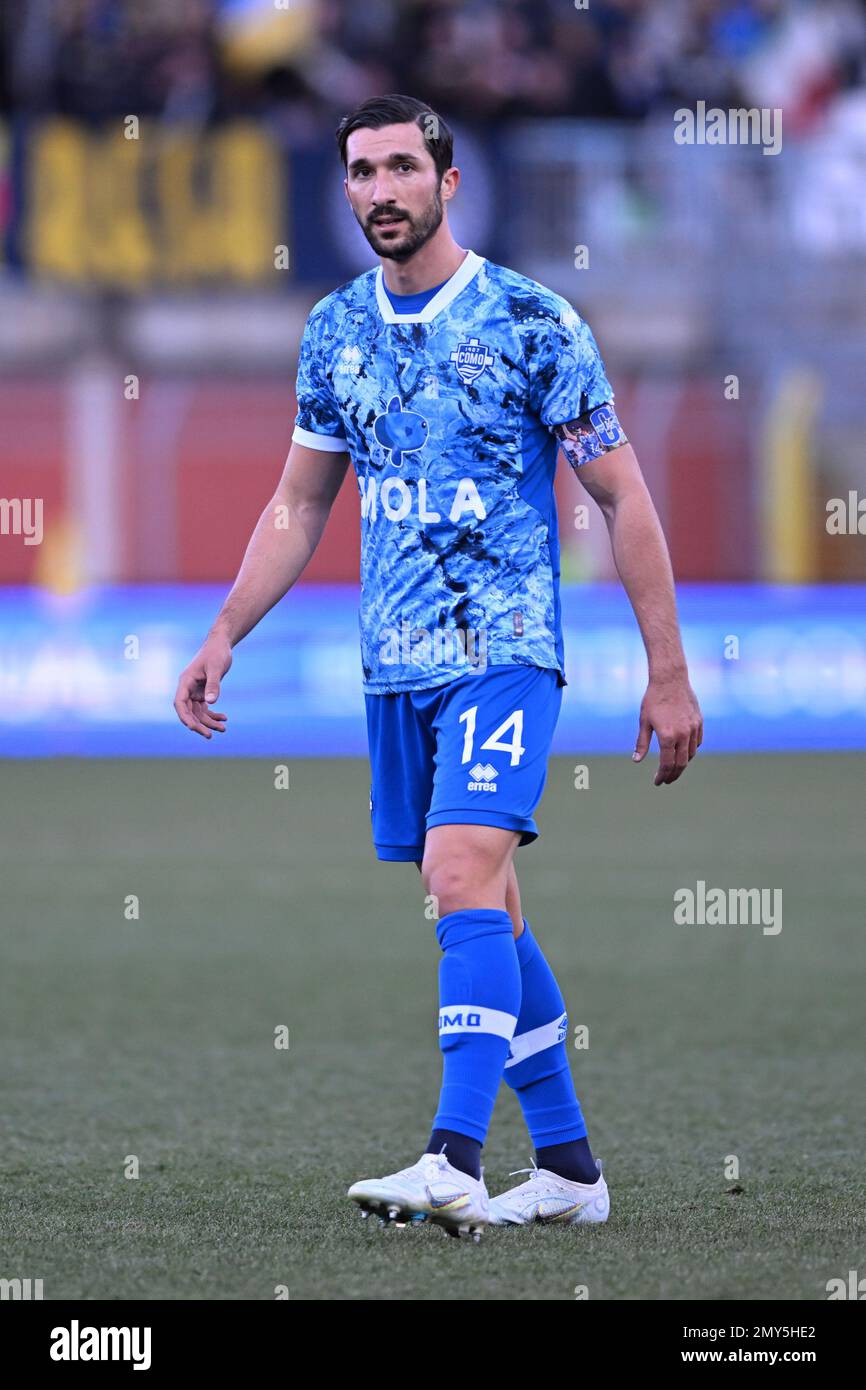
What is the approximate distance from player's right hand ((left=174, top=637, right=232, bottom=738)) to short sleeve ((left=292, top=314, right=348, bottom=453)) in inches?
16.5

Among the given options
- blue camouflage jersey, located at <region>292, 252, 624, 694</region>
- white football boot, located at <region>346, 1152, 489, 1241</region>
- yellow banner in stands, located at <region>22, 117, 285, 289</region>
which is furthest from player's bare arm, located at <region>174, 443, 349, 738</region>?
yellow banner in stands, located at <region>22, 117, 285, 289</region>

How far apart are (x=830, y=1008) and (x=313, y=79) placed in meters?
14.3

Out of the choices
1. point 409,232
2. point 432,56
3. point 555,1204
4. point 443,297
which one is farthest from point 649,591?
point 432,56

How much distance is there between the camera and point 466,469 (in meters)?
3.81

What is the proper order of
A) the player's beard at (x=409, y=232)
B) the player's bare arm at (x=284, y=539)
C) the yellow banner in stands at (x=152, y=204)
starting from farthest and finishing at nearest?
the yellow banner in stands at (x=152, y=204) < the player's bare arm at (x=284, y=539) < the player's beard at (x=409, y=232)

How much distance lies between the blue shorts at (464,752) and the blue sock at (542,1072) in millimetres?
326

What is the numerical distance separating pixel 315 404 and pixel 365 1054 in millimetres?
2200

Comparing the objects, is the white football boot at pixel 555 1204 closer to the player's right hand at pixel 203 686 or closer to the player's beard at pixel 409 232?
the player's right hand at pixel 203 686

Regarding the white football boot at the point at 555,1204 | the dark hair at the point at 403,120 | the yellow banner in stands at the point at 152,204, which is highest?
the yellow banner in stands at the point at 152,204

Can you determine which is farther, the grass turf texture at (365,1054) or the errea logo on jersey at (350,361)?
the errea logo on jersey at (350,361)

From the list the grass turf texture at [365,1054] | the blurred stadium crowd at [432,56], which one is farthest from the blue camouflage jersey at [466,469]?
the blurred stadium crowd at [432,56]

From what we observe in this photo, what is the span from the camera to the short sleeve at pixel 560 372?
149 inches

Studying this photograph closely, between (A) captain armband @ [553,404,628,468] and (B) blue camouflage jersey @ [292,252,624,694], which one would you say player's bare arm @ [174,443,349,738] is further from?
(A) captain armband @ [553,404,628,468]

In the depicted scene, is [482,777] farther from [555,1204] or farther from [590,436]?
[555,1204]
